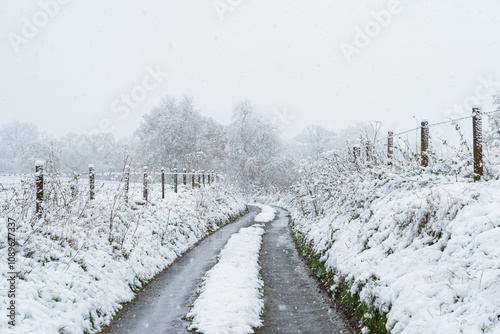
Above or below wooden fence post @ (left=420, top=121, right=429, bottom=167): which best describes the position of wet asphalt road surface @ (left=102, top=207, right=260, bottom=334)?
below

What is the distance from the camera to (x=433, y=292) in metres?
4.27

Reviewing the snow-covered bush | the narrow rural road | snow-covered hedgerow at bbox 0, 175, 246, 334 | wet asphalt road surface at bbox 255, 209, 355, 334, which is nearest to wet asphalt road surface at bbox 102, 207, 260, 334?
the narrow rural road

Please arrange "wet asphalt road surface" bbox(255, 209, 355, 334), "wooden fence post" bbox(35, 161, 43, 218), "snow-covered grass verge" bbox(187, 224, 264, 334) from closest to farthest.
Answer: "snow-covered grass verge" bbox(187, 224, 264, 334) → "wet asphalt road surface" bbox(255, 209, 355, 334) → "wooden fence post" bbox(35, 161, 43, 218)

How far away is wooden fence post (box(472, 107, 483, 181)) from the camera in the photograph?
6082 mm

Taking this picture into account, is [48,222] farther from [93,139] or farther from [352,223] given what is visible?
[93,139]

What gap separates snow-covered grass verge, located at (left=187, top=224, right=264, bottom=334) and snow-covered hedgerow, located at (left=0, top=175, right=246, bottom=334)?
1.56 m

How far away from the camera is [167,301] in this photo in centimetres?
716

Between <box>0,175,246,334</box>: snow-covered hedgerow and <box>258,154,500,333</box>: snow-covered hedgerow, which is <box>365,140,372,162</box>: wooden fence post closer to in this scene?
<box>258,154,500,333</box>: snow-covered hedgerow

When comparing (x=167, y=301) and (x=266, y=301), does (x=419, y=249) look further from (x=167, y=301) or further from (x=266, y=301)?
(x=167, y=301)

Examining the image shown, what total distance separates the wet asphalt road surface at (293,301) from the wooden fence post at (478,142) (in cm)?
343

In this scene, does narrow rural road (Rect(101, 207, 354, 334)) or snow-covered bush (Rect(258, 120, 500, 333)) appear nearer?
snow-covered bush (Rect(258, 120, 500, 333))

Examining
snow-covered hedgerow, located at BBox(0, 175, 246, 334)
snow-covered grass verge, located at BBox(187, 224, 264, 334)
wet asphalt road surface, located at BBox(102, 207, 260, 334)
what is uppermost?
snow-covered hedgerow, located at BBox(0, 175, 246, 334)

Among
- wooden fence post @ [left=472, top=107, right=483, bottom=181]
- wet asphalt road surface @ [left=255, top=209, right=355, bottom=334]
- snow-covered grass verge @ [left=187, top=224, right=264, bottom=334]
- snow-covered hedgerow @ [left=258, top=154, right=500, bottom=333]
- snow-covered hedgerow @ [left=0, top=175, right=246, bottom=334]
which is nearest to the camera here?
snow-covered hedgerow @ [left=258, top=154, right=500, bottom=333]

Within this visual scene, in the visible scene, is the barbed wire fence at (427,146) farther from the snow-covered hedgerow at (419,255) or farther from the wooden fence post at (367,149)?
the snow-covered hedgerow at (419,255)
